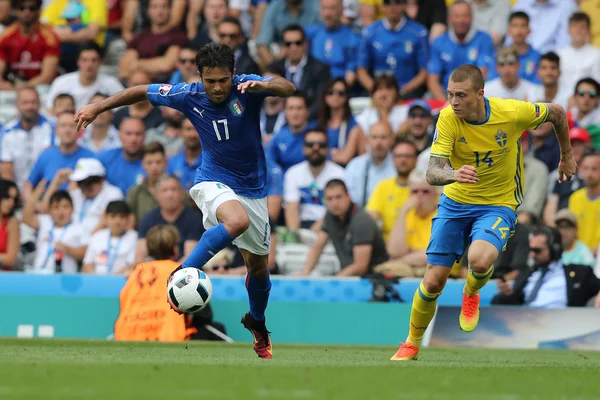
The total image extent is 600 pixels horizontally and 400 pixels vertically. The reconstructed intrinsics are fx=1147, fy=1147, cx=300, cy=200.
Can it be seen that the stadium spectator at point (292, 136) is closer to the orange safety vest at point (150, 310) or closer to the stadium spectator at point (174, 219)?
the stadium spectator at point (174, 219)

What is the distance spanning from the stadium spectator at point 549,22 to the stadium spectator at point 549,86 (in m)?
1.24

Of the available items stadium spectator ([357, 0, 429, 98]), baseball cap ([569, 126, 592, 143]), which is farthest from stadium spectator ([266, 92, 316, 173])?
baseball cap ([569, 126, 592, 143])

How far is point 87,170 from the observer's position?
16.1m

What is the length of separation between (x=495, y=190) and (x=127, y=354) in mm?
3526

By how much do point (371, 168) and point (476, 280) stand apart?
5.95 meters

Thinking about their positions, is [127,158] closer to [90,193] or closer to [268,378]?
[90,193]

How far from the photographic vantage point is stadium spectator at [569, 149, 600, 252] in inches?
571

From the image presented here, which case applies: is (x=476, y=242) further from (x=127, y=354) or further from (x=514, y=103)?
(x=127, y=354)

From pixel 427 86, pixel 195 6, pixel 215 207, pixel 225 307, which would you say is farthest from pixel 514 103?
pixel 195 6

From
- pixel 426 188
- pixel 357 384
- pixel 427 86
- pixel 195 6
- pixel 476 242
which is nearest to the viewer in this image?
pixel 357 384

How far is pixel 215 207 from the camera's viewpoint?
9.98 metres

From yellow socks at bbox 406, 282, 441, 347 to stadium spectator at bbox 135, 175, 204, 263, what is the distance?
5.18 metres

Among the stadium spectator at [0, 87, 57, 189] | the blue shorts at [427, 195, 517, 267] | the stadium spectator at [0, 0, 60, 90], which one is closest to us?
the blue shorts at [427, 195, 517, 267]

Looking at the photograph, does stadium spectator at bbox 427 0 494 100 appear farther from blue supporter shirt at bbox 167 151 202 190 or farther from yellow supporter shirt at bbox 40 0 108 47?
yellow supporter shirt at bbox 40 0 108 47
